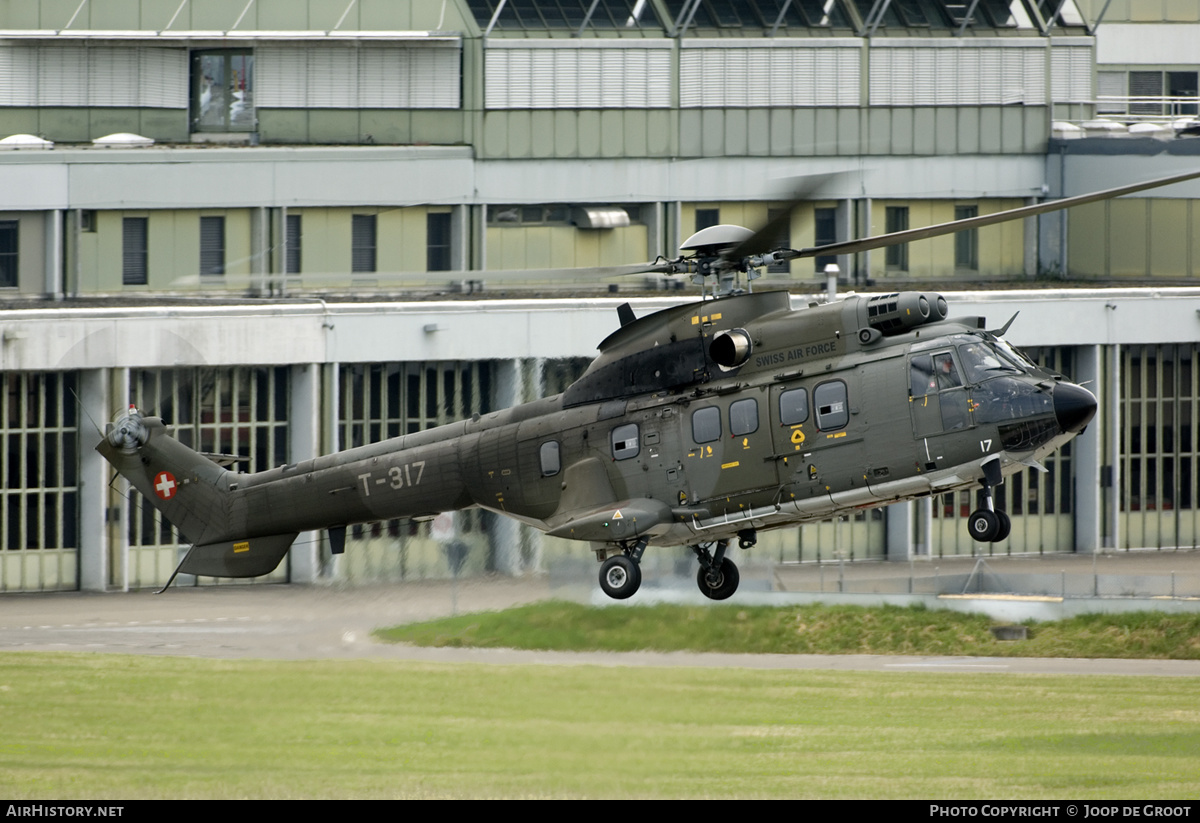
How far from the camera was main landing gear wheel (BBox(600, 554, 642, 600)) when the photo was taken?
27188mm

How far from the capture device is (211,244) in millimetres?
55719

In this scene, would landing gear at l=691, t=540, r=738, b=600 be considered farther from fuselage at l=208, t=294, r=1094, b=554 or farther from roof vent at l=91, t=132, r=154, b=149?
roof vent at l=91, t=132, r=154, b=149

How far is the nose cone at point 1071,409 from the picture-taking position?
1011 inches

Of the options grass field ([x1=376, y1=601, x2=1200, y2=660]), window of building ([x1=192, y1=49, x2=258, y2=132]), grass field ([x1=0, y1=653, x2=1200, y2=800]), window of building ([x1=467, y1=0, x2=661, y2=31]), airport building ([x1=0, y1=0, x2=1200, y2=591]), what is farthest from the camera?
window of building ([x1=192, y1=49, x2=258, y2=132])

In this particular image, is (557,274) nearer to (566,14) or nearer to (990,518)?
(990,518)

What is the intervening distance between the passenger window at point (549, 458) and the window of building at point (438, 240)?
31.4 meters

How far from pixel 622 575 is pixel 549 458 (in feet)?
7.69

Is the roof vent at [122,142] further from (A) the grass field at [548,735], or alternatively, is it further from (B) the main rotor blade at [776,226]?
(B) the main rotor blade at [776,226]

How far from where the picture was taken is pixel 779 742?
116 feet

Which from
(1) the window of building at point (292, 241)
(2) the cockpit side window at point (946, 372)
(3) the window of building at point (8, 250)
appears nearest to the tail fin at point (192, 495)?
(2) the cockpit side window at point (946, 372)

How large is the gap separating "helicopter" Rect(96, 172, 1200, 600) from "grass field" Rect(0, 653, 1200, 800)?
453cm

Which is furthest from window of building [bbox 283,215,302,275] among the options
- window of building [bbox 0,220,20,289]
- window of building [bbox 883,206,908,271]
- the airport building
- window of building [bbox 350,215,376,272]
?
window of building [bbox 883,206,908,271]

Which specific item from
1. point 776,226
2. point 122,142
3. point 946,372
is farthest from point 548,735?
point 122,142

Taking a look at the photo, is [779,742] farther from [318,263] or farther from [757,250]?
[318,263]
